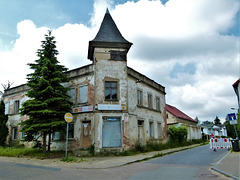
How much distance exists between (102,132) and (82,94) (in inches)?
150

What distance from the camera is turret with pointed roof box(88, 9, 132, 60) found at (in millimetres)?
16817

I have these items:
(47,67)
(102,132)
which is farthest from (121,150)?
(47,67)

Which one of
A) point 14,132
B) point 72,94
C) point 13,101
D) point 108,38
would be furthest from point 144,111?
point 13,101

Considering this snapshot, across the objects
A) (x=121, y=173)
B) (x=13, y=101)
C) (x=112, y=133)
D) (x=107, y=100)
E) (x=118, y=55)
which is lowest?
(x=121, y=173)

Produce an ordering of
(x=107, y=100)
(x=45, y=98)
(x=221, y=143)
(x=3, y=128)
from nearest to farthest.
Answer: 1. (x=45, y=98)
2. (x=107, y=100)
3. (x=221, y=143)
4. (x=3, y=128)

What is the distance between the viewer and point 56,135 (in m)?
18.0

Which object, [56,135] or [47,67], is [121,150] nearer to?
[56,135]

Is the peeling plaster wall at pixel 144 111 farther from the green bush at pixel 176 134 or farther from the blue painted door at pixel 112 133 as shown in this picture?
the green bush at pixel 176 134

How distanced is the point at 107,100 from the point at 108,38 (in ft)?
17.6

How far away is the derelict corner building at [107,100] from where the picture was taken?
1545 centimetres

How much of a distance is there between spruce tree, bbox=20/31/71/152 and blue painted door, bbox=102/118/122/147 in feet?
10.1

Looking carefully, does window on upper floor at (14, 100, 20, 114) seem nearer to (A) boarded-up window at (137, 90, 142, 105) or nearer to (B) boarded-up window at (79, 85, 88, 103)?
(B) boarded-up window at (79, 85, 88, 103)

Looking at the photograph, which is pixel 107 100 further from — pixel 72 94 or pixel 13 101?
pixel 13 101

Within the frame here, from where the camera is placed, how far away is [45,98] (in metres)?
15.3
